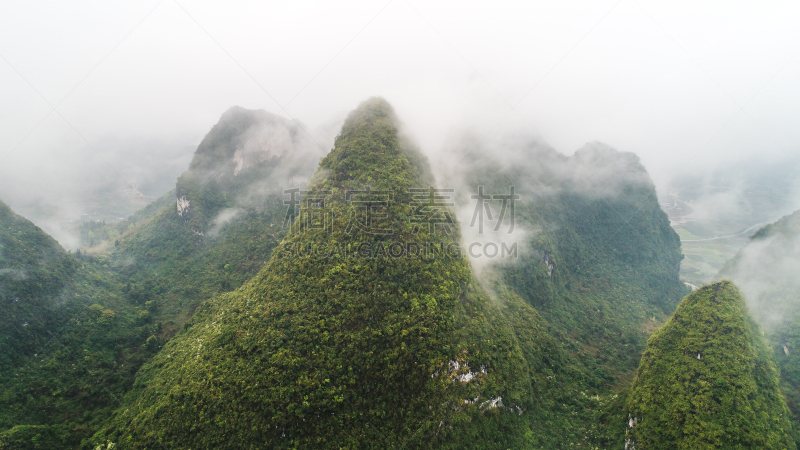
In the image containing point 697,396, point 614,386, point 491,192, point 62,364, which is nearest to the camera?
point 697,396

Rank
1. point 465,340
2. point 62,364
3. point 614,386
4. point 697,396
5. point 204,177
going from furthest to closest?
point 204,177 < point 614,386 < point 62,364 < point 465,340 < point 697,396

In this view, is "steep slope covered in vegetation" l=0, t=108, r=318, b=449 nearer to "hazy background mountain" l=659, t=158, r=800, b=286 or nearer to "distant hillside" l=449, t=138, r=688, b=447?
"distant hillside" l=449, t=138, r=688, b=447

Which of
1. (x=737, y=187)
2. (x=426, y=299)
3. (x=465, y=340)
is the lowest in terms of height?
(x=465, y=340)

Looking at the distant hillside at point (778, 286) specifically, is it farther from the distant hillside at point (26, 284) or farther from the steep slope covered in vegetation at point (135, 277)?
the distant hillside at point (26, 284)

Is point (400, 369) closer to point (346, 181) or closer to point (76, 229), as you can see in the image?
point (346, 181)

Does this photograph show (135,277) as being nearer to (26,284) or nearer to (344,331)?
(26,284)

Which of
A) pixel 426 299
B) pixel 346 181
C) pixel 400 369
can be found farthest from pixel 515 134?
pixel 400 369
